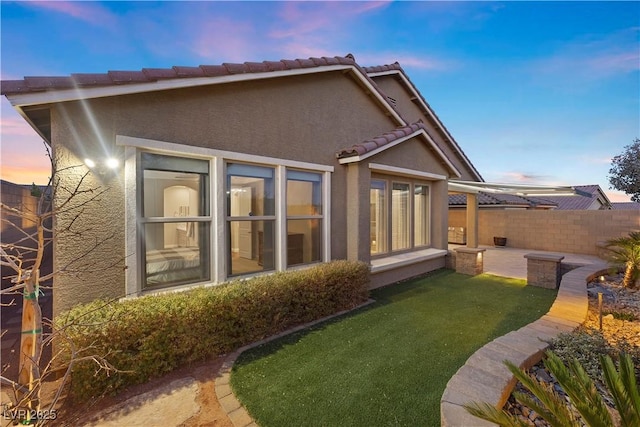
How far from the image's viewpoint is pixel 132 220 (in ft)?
18.2

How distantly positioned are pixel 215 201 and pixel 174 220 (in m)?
1.00

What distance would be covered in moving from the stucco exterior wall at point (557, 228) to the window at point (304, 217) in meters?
19.2

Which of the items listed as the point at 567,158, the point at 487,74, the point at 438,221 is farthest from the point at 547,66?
the point at 567,158

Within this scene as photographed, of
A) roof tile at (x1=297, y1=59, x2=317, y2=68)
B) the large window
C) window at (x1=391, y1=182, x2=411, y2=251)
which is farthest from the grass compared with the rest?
roof tile at (x1=297, y1=59, x2=317, y2=68)

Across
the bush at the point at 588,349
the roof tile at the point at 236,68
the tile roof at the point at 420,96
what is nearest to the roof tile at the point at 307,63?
the roof tile at the point at 236,68

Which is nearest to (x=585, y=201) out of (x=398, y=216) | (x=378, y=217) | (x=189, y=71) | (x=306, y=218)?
(x=398, y=216)

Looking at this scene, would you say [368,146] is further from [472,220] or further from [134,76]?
[472,220]

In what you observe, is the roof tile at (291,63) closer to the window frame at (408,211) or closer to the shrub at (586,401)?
the window frame at (408,211)

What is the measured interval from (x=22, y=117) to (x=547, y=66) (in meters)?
21.2

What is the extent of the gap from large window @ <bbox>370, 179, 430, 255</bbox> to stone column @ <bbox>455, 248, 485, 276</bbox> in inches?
63.3

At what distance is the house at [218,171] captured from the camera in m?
5.09

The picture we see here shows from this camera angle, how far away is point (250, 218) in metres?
7.40

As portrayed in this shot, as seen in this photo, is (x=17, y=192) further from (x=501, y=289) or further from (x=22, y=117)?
(x=501, y=289)

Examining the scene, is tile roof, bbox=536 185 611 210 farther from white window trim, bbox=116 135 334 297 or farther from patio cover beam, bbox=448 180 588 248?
white window trim, bbox=116 135 334 297
